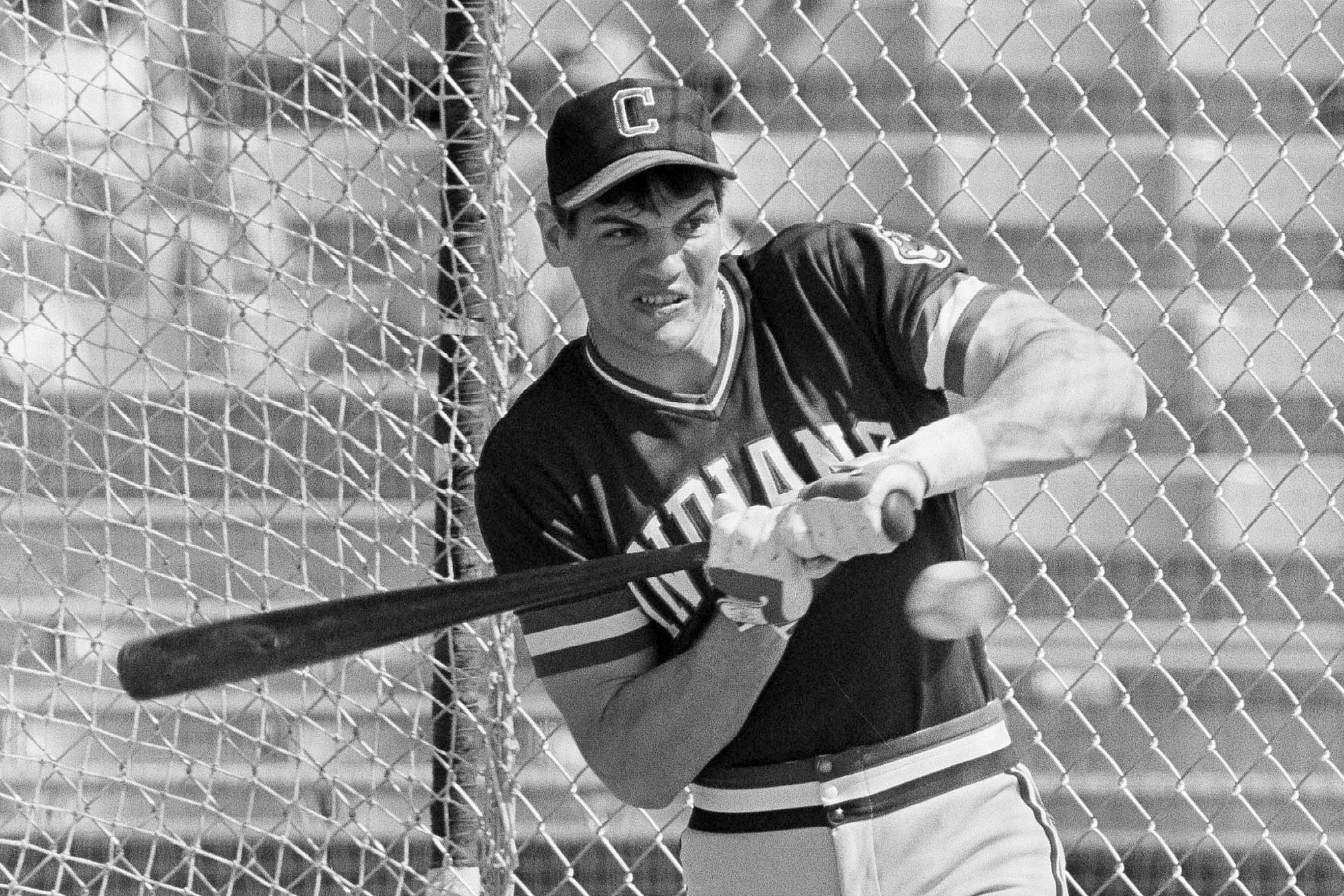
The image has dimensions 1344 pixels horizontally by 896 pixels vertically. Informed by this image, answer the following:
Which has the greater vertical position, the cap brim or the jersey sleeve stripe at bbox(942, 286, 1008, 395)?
the cap brim

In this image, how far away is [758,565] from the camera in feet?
4.95

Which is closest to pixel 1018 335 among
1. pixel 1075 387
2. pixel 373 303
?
pixel 1075 387

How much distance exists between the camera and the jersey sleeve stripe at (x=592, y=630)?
6.00 feet

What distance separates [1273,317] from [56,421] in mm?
2515

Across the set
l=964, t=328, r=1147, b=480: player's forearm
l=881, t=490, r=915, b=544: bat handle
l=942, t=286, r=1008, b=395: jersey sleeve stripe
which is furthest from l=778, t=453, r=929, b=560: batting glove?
l=942, t=286, r=1008, b=395: jersey sleeve stripe

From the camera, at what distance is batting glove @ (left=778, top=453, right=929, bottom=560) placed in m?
1.43

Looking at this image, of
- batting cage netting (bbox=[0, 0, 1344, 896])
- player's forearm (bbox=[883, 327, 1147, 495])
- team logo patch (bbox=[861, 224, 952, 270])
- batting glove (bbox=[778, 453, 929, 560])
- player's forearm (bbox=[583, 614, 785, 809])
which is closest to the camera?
batting glove (bbox=[778, 453, 929, 560])

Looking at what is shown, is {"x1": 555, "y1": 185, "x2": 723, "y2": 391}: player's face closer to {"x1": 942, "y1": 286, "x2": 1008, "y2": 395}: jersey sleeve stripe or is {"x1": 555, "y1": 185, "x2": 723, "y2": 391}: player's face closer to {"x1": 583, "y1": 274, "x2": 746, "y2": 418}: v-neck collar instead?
{"x1": 583, "y1": 274, "x2": 746, "y2": 418}: v-neck collar

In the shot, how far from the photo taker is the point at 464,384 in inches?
105

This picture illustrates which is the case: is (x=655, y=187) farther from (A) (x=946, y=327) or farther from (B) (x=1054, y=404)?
(B) (x=1054, y=404)

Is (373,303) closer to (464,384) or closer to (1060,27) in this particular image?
(464,384)

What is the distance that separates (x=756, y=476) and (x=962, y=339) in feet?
0.86

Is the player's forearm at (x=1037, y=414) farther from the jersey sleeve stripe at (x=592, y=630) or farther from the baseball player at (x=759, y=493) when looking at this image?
the jersey sleeve stripe at (x=592, y=630)

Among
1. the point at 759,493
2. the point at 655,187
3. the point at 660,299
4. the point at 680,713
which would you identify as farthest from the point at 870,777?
the point at 655,187
